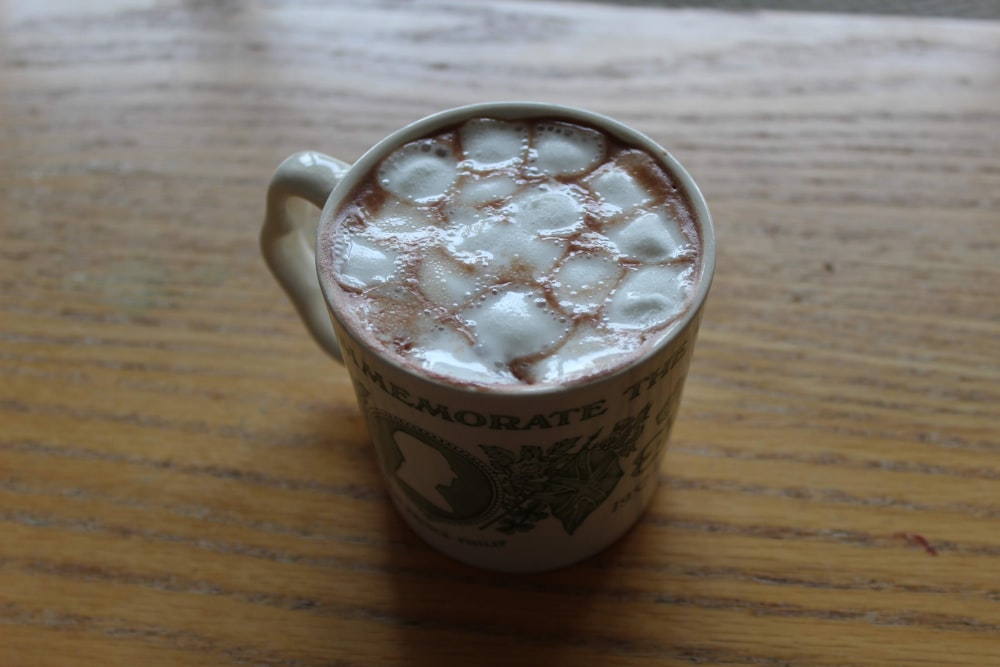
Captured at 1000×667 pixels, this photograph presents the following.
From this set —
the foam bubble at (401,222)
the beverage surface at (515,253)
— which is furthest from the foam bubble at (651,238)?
the foam bubble at (401,222)

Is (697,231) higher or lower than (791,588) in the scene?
higher

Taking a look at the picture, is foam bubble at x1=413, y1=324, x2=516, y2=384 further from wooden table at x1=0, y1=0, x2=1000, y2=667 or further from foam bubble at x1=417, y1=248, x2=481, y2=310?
wooden table at x1=0, y1=0, x2=1000, y2=667

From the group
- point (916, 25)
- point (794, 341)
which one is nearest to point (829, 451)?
point (794, 341)

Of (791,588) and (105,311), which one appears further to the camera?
(105,311)

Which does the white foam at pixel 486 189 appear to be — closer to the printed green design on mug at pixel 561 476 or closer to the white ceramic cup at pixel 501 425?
the white ceramic cup at pixel 501 425

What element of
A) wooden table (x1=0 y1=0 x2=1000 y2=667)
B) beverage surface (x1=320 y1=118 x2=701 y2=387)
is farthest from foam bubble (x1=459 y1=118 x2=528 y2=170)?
wooden table (x1=0 y1=0 x2=1000 y2=667)

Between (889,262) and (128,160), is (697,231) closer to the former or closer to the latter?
(889,262)
